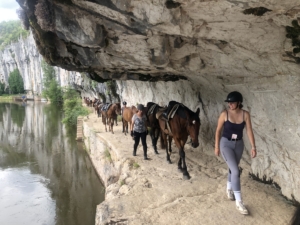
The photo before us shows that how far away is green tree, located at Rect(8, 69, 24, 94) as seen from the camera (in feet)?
253

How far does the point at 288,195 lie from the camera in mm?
4285

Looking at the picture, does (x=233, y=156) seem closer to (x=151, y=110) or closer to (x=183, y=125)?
(x=183, y=125)

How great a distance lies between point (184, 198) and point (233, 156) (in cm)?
119

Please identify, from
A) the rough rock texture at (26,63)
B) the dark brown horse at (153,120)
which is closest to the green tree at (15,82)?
the rough rock texture at (26,63)

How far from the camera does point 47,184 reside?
34.7 ft

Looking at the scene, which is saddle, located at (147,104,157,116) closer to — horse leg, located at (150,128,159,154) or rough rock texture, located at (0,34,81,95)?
horse leg, located at (150,128,159,154)

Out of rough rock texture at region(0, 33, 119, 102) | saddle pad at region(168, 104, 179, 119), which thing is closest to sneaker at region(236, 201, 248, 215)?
saddle pad at region(168, 104, 179, 119)

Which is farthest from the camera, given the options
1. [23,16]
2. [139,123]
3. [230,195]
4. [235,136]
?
[139,123]

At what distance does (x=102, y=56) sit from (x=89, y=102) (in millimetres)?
26974

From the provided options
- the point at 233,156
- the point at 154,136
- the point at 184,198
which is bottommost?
the point at 184,198

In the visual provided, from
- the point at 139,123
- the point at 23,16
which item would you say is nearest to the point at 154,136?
the point at 139,123

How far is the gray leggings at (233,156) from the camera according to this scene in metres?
3.76

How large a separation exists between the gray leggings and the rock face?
98 centimetres

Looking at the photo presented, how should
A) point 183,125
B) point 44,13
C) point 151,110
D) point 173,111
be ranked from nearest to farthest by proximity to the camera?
point 44,13 → point 183,125 → point 173,111 → point 151,110
